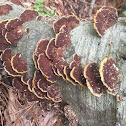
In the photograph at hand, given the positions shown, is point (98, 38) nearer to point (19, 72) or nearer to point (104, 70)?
point (104, 70)

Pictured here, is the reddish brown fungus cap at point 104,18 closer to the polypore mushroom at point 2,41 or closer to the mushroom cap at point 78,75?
the mushroom cap at point 78,75

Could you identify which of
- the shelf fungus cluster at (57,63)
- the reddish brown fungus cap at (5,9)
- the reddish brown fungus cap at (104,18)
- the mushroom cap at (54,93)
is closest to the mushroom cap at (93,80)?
the shelf fungus cluster at (57,63)

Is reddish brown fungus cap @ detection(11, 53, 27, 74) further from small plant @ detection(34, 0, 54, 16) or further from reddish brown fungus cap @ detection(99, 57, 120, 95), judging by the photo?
small plant @ detection(34, 0, 54, 16)

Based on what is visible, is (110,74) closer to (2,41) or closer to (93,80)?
(93,80)

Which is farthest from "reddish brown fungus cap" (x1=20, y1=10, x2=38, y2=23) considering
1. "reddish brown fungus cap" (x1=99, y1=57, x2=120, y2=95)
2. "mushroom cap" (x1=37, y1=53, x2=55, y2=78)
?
"reddish brown fungus cap" (x1=99, y1=57, x2=120, y2=95)

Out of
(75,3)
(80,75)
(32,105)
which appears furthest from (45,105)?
(75,3)
